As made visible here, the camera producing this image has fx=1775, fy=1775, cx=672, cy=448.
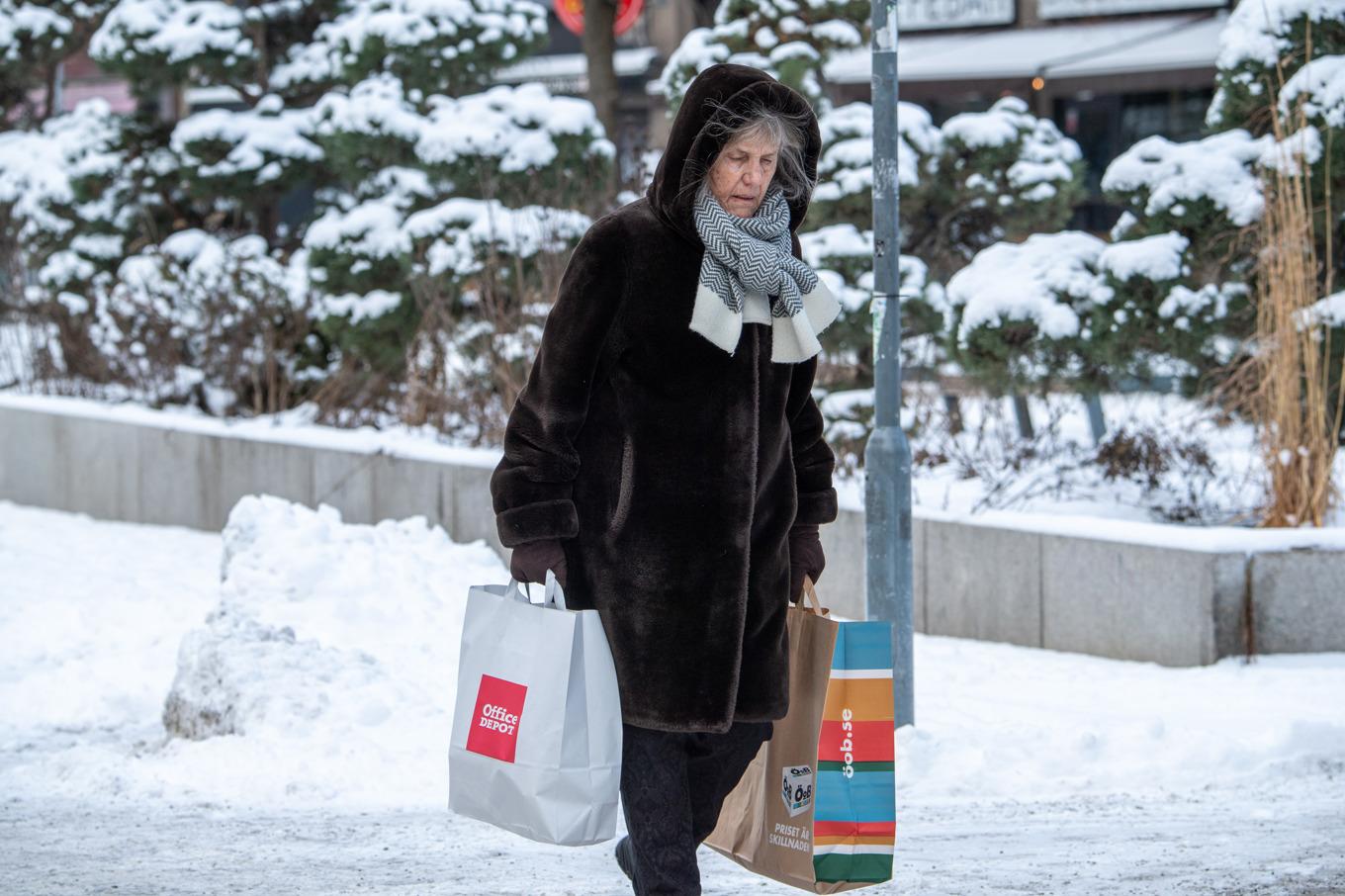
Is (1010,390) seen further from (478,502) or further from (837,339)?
(478,502)

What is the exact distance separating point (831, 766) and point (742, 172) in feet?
4.00

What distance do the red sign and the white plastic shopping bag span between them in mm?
11819

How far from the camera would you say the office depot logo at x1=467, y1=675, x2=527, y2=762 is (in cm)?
336

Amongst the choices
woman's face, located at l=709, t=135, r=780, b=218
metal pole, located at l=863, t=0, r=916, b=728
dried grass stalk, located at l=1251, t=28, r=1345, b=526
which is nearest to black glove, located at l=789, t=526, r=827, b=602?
woman's face, located at l=709, t=135, r=780, b=218

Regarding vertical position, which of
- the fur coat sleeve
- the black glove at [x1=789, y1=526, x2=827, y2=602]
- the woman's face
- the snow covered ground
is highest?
the woman's face

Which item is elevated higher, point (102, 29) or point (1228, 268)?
point (102, 29)

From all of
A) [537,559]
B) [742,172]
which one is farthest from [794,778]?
[742,172]

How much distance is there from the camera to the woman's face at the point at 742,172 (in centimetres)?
342

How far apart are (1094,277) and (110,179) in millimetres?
8585

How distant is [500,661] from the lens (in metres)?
3.40

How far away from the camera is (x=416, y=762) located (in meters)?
5.48

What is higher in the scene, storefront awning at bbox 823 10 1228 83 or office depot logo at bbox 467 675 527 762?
storefront awning at bbox 823 10 1228 83

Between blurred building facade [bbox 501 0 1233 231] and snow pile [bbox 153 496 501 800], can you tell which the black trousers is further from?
blurred building facade [bbox 501 0 1233 231]

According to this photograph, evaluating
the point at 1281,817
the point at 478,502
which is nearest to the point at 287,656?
the point at 478,502
